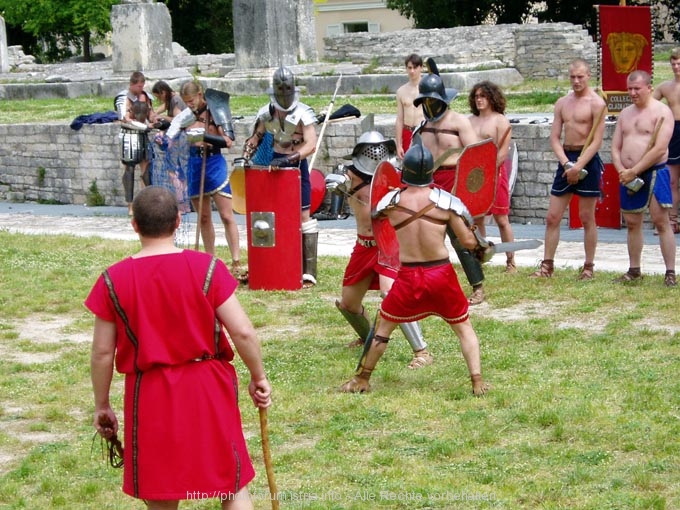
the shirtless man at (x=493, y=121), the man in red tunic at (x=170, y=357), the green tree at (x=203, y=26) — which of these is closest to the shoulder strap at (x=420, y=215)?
the man in red tunic at (x=170, y=357)

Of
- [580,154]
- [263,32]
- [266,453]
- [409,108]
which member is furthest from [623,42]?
[266,453]

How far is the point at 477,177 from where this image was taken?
26.9ft

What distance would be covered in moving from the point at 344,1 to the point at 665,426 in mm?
37434

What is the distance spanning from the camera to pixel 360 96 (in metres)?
19.0

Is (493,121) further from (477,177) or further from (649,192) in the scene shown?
(477,177)

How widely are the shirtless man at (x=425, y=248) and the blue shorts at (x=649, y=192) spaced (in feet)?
9.64

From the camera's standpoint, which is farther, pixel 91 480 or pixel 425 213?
pixel 425 213

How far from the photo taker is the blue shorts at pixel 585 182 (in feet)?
31.0

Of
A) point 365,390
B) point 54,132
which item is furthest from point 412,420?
point 54,132

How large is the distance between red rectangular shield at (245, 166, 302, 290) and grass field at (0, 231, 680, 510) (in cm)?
30

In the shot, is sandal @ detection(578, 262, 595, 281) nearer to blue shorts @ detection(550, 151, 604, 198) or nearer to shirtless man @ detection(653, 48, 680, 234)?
blue shorts @ detection(550, 151, 604, 198)

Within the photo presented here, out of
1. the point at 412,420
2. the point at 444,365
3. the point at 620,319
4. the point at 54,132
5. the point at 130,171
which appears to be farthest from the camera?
the point at 54,132

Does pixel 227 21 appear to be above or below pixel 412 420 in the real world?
above

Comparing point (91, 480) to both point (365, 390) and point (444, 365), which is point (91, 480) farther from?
point (444, 365)
